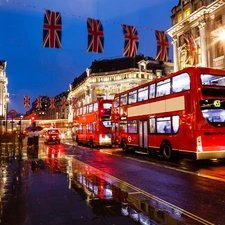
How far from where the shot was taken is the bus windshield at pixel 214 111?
43.3 ft

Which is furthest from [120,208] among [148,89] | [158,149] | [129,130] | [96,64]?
[96,64]

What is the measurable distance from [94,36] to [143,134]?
7176 mm

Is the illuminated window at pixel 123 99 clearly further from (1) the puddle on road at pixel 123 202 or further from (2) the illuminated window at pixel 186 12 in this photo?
(2) the illuminated window at pixel 186 12

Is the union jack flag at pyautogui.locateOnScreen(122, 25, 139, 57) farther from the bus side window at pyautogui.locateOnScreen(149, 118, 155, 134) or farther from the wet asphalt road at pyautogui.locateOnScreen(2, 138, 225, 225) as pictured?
the wet asphalt road at pyautogui.locateOnScreen(2, 138, 225, 225)

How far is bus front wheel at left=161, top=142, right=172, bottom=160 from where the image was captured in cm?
1530

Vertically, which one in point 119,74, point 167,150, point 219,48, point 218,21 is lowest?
point 167,150

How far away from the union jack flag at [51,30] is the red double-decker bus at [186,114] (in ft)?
21.2

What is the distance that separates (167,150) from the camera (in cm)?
1573

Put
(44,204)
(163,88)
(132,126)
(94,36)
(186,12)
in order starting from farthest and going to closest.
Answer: (186,12) → (132,126) → (94,36) → (163,88) → (44,204)

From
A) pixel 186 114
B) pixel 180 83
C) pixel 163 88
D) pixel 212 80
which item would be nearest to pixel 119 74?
pixel 163 88

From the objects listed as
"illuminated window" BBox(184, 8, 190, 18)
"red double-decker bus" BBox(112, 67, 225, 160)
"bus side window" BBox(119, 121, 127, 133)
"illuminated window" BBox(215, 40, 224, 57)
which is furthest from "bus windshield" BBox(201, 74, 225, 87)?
"illuminated window" BBox(184, 8, 190, 18)

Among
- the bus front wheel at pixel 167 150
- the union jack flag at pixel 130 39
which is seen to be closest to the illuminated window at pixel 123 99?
the union jack flag at pixel 130 39

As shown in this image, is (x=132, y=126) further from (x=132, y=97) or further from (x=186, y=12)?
(x=186, y=12)

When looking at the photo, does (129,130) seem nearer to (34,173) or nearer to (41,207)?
(34,173)
